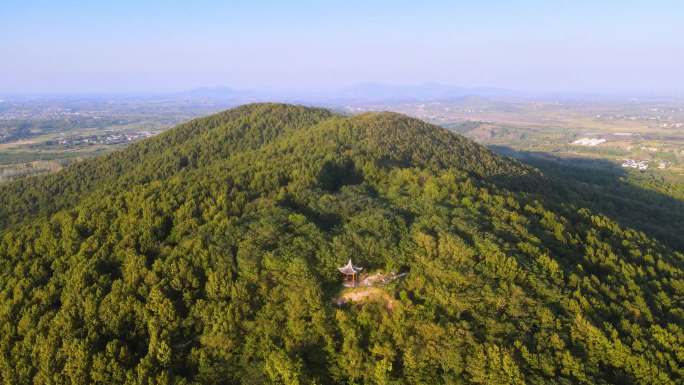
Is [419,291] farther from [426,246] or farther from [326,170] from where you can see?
[326,170]

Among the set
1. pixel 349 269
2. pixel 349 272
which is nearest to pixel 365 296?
pixel 349 272

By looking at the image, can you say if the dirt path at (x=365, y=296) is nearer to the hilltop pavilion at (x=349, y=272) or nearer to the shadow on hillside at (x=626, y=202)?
the hilltop pavilion at (x=349, y=272)

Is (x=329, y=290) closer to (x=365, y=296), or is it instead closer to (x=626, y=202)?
(x=365, y=296)

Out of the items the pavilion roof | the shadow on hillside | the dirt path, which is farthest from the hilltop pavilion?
the shadow on hillside

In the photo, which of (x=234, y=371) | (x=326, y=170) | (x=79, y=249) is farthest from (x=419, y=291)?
(x=79, y=249)

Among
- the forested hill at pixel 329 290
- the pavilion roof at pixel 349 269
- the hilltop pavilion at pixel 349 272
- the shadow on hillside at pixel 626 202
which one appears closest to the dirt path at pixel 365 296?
the forested hill at pixel 329 290
